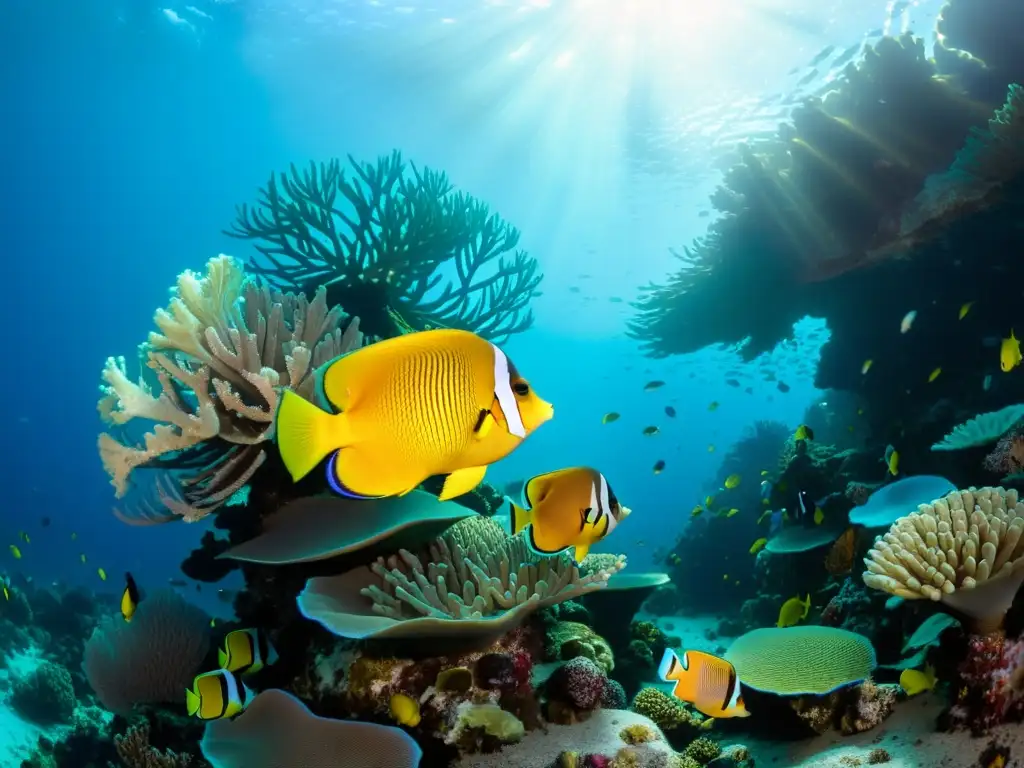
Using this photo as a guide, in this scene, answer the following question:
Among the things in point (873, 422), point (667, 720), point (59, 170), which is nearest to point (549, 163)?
point (873, 422)

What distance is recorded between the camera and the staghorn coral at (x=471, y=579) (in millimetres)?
3271

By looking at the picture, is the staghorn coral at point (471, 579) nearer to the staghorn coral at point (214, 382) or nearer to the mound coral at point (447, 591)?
the mound coral at point (447, 591)

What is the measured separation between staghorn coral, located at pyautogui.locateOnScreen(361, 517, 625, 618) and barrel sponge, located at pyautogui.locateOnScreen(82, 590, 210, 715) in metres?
2.47

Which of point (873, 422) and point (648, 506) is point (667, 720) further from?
point (648, 506)

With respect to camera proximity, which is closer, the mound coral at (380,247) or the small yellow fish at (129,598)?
the small yellow fish at (129,598)

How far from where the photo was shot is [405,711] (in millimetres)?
3066

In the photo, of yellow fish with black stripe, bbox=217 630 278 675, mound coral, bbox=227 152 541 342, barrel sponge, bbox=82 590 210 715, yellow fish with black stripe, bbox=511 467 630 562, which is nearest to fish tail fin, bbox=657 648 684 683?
yellow fish with black stripe, bbox=511 467 630 562

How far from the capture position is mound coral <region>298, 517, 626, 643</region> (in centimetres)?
298

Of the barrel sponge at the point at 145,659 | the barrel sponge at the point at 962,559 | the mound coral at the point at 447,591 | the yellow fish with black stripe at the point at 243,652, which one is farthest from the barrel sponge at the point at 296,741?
the barrel sponge at the point at 962,559

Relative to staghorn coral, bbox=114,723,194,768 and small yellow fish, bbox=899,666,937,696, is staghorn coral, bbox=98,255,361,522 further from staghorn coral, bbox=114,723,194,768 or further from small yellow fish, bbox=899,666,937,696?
small yellow fish, bbox=899,666,937,696

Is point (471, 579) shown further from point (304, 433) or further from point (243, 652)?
point (304, 433)

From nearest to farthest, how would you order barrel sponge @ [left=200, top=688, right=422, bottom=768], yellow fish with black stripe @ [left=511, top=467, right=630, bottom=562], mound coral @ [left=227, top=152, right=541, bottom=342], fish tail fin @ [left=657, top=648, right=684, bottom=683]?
yellow fish with black stripe @ [left=511, top=467, right=630, bottom=562], fish tail fin @ [left=657, top=648, right=684, bottom=683], barrel sponge @ [left=200, top=688, right=422, bottom=768], mound coral @ [left=227, top=152, right=541, bottom=342]

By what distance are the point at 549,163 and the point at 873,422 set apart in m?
26.2

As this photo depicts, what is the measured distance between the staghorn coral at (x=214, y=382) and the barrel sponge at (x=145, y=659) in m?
1.45
